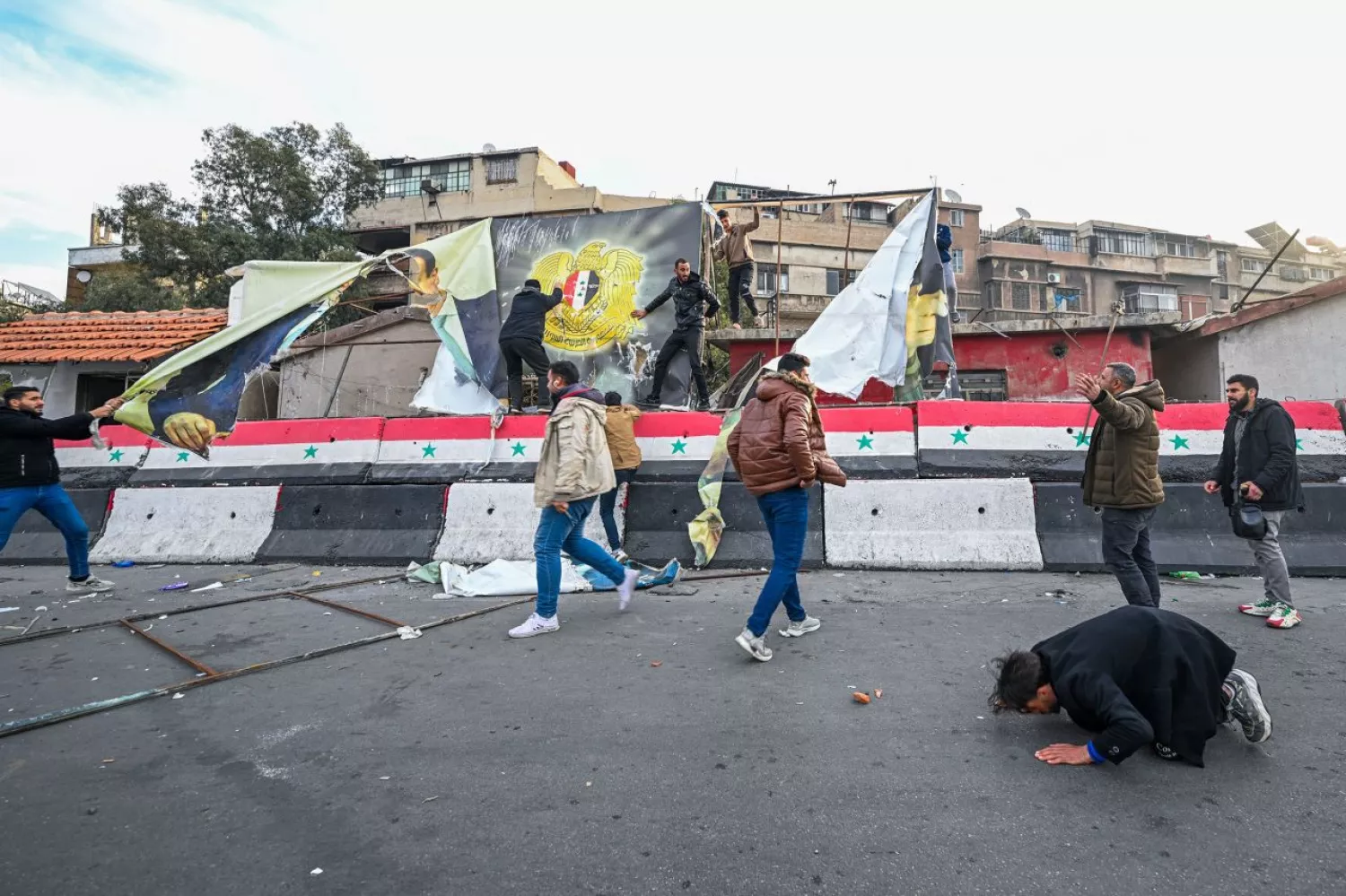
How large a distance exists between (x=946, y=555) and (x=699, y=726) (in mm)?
4070

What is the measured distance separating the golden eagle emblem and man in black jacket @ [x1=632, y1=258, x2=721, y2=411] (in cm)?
63

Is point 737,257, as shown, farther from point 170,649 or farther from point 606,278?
point 170,649

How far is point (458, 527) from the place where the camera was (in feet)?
23.2

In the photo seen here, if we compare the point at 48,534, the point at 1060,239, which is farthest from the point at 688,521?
the point at 1060,239

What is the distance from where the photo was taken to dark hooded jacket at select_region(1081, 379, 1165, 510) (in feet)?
13.3

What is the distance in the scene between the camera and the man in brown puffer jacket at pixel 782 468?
12.7ft

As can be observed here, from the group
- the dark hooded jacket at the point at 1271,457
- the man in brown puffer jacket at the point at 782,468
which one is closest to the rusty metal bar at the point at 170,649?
the man in brown puffer jacket at the point at 782,468

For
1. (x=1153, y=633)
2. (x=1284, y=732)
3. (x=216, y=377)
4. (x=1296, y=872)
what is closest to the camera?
(x=1296, y=872)

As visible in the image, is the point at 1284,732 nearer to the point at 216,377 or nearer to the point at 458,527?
the point at 458,527

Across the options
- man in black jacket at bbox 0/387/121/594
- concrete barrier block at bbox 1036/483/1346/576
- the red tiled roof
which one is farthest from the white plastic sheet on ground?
the red tiled roof

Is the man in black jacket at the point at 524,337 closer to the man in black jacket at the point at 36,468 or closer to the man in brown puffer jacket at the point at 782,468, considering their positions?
the man in black jacket at the point at 36,468

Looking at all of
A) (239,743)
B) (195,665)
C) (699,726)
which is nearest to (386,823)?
(239,743)

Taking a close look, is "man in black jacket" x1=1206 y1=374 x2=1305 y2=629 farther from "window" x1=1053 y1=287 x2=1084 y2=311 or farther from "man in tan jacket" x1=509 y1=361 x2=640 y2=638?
"window" x1=1053 y1=287 x2=1084 y2=311

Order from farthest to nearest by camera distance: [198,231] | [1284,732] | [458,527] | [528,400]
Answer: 1. [198,231]
2. [528,400]
3. [458,527]
4. [1284,732]
